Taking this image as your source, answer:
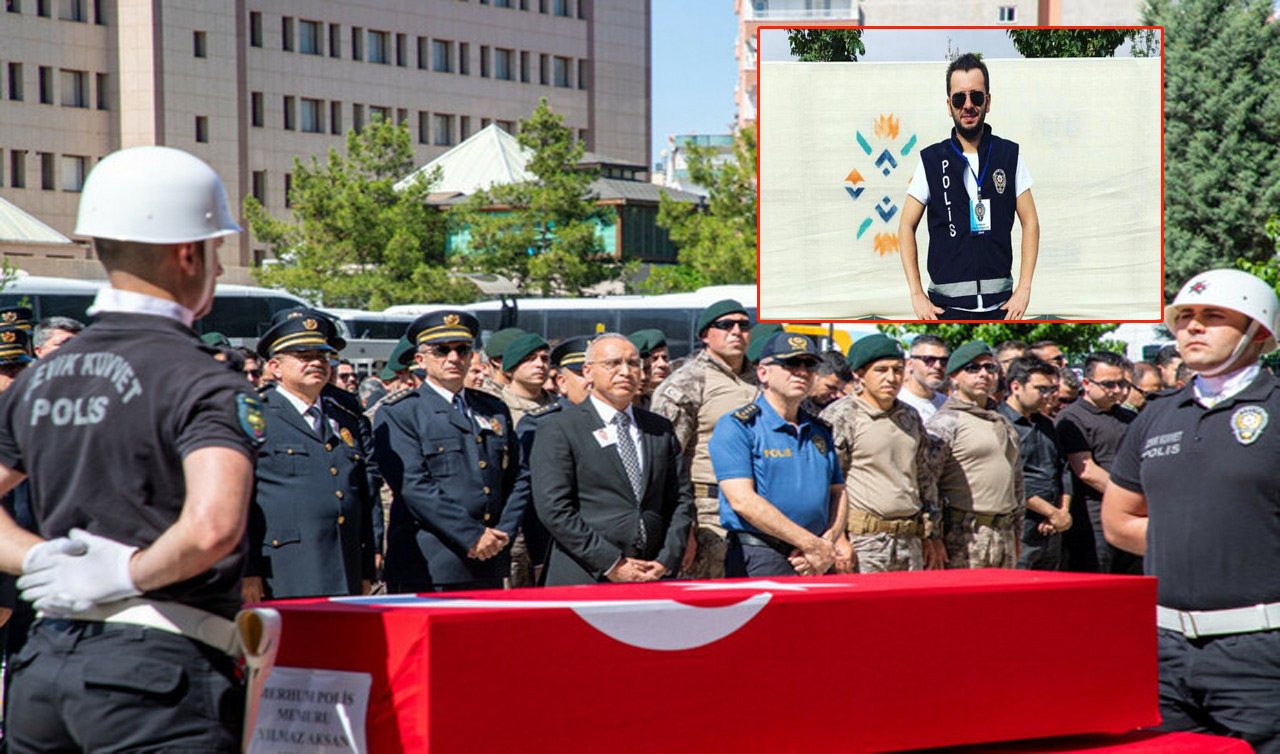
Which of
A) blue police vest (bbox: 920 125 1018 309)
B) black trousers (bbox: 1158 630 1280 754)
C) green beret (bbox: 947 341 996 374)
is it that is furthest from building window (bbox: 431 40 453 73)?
black trousers (bbox: 1158 630 1280 754)

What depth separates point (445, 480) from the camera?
313 inches

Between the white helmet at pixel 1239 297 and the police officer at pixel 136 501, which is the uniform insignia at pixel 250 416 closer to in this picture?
the police officer at pixel 136 501

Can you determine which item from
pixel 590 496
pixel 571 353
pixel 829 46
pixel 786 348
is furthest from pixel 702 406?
pixel 829 46

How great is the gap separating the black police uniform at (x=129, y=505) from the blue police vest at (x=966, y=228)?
973 cm

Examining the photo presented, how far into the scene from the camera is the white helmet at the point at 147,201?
3379 millimetres

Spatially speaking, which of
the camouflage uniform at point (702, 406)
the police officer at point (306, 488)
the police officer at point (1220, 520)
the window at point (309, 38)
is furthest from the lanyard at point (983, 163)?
the window at point (309, 38)

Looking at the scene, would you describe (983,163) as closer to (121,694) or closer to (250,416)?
(250,416)

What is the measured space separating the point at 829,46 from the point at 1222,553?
8.99 meters

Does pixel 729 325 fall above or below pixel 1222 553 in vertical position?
above

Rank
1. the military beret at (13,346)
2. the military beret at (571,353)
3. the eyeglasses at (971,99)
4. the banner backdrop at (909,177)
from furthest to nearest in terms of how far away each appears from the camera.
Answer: the eyeglasses at (971,99), the banner backdrop at (909,177), the military beret at (571,353), the military beret at (13,346)

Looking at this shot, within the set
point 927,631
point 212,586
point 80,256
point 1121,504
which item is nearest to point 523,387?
point 1121,504

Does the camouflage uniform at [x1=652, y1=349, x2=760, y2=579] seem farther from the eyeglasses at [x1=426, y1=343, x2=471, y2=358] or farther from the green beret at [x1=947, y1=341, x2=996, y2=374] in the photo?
the green beret at [x1=947, y1=341, x2=996, y2=374]

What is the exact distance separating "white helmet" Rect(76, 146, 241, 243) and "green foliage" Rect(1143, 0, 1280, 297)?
1814 inches

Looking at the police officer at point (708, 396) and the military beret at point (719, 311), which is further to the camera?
the military beret at point (719, 311)
